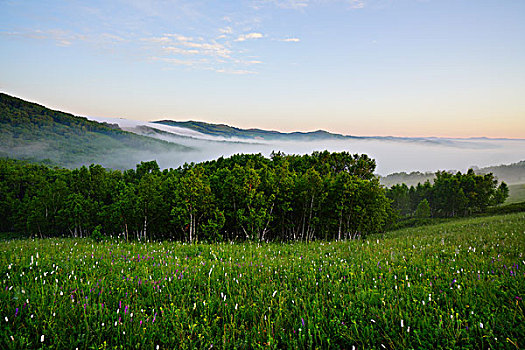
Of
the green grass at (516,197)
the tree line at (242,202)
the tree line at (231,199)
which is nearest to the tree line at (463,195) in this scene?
the tree line at (231,199)

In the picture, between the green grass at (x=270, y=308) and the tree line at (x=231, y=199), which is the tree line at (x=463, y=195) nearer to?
the tree line at (x=231, y=199)

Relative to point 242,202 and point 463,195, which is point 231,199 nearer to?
point 242,202

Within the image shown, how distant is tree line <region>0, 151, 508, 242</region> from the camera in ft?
101

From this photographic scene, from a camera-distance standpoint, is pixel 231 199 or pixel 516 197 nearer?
pixel 231 199

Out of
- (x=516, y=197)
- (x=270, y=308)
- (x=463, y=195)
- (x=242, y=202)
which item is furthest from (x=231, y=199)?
(x=516, y=197)

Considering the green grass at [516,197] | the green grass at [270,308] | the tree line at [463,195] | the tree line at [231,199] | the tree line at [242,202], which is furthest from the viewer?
the green grass at [516,197]

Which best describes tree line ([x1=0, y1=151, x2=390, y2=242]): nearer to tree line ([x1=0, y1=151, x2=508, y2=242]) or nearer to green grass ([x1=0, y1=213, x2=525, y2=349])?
tree line ([x1=0, y1=151, x2=508, y2=242])

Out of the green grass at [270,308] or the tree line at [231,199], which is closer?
the green grass at [270,308]

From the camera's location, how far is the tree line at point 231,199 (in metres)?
30.7

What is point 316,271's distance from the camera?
750 centimetres

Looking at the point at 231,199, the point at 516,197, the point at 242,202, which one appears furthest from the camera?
the point at 516,197

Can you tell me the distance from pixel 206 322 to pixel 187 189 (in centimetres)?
2603

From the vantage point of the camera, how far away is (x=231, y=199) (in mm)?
32906

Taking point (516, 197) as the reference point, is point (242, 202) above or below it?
above
